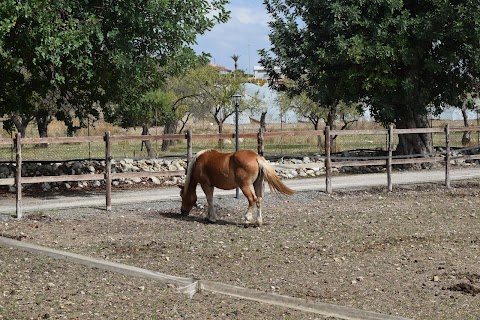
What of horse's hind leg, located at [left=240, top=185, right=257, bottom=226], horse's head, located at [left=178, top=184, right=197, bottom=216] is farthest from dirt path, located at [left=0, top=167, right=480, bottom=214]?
horse's hind leg, located at [left=240, top=185, right=257, bottom=226]

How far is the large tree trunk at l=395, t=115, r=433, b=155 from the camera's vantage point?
28.0 meters

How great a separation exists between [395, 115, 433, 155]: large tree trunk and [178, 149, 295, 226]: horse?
14341 mm

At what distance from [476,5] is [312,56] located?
19.0 ft

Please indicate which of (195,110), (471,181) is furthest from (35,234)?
(195,110)

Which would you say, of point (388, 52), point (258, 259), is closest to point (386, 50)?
point (388, 52)

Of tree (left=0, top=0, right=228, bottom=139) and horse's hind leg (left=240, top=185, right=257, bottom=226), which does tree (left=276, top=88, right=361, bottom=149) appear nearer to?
tree (left=0, top=0, right=228, bottom=139)

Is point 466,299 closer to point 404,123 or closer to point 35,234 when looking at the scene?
point 35,234

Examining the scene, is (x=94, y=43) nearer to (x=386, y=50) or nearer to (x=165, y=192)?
(x=165, y=192)

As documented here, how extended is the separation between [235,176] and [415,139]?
15366 mm

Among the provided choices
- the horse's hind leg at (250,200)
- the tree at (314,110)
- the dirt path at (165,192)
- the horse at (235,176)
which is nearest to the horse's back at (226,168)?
the horse at (235,176)

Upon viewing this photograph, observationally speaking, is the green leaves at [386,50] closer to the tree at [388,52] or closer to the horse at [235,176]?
the tree at [388,52]

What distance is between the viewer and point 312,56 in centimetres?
2744

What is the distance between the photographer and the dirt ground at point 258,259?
8.52 metres

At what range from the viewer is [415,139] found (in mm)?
28203
